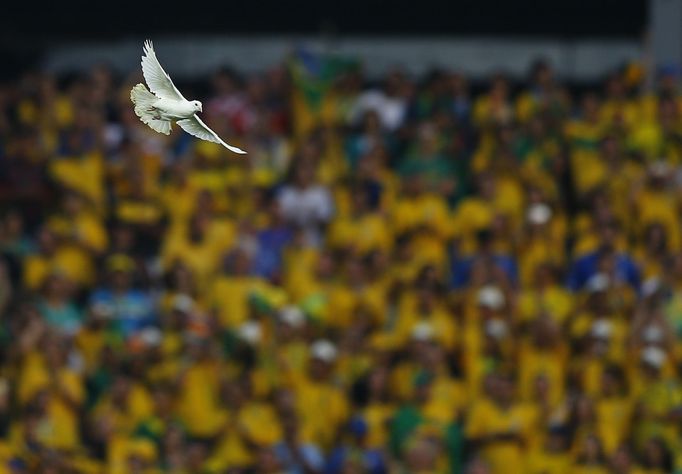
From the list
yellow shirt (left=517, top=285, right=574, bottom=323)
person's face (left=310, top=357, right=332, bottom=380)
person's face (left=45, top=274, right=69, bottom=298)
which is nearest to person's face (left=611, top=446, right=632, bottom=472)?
yellow shirt (left=517, top=285, right=574, bottom=323)

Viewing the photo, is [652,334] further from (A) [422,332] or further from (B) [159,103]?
(B) [159,103]

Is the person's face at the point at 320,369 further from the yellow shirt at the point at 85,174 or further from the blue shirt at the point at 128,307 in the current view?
the yellow shirt at the point at 85,174

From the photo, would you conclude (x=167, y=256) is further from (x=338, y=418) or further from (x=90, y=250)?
(x=338, y=418)

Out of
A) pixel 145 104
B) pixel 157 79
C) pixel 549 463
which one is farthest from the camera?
pixel 549 463

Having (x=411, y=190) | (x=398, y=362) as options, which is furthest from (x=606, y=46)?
(x=398, y=362)

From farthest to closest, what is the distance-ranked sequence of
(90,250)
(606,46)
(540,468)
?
(606,46), (90,250), (540,468)

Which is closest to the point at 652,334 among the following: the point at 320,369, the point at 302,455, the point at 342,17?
the point at 320,369

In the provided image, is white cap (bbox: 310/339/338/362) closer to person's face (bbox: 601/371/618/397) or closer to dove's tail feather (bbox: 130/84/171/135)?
person's face (bbox: 601/371/618/397)
